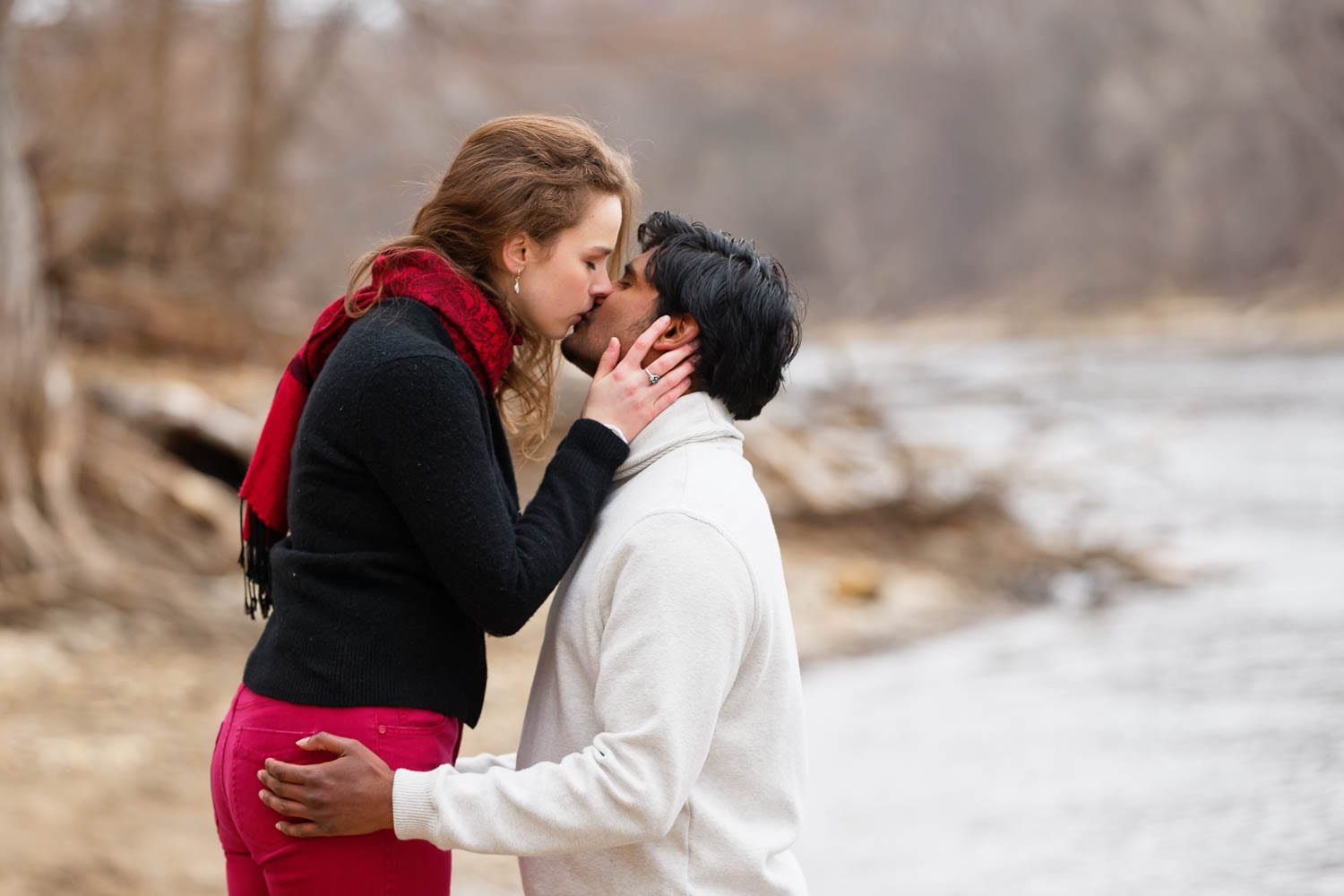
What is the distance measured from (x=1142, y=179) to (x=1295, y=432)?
108ft

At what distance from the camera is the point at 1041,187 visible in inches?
2165

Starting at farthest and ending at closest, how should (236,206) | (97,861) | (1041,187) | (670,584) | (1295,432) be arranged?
(1041,187), (1295,432), (236,206), (97,861), (670,584)

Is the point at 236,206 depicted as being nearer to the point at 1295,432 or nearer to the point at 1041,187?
the point at 1295,432

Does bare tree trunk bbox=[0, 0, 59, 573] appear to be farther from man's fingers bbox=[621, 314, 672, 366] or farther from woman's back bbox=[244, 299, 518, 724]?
man's fingers bbox=[621, 314, 672, 366]

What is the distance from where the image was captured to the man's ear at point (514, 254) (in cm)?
214

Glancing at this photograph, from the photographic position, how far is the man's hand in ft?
6.31

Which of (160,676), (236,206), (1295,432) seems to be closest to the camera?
(160,676)

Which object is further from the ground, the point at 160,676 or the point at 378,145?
the point at 378,145

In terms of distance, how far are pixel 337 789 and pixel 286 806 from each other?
80mm

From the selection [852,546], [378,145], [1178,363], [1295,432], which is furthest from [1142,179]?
[852,546]

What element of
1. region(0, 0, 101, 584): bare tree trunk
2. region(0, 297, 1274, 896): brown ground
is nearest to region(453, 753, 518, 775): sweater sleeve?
region(0, 297, 1274, 896): brown ground

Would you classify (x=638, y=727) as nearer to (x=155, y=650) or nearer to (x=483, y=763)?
(x=483, y=763)

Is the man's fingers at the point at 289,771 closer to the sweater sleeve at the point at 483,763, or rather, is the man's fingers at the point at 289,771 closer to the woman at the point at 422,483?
the woman at the point at 422,483

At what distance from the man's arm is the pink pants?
4 centimetres
